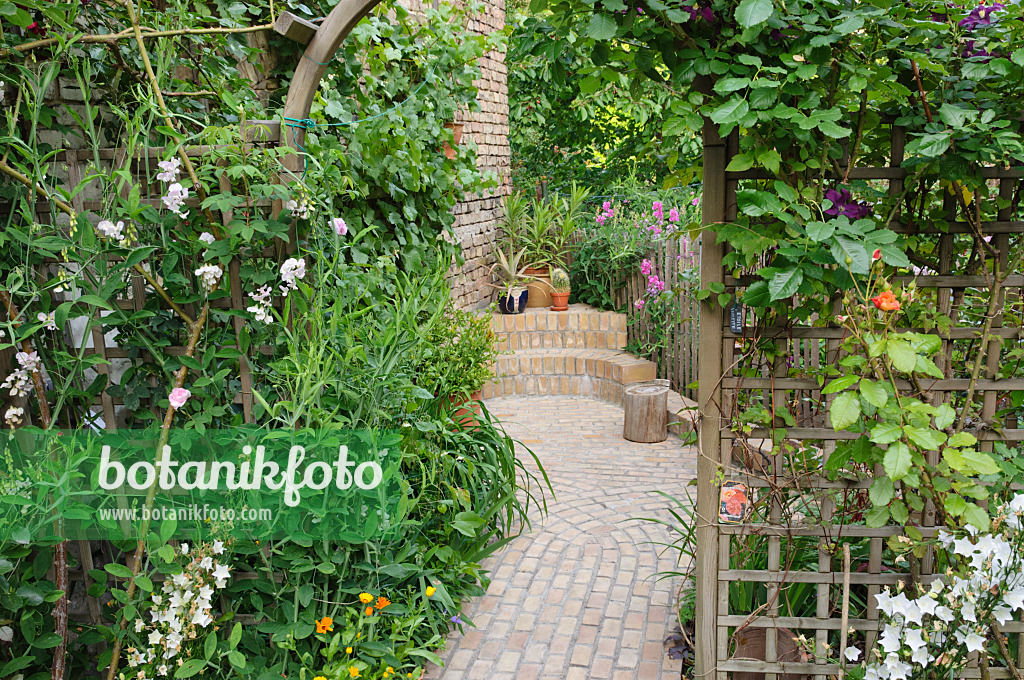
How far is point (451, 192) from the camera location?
13.1 ft

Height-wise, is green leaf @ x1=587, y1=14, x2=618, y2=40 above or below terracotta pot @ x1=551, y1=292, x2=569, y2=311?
above

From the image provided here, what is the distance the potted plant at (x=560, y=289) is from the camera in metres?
7.32

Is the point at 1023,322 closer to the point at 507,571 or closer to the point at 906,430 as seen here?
the point at 906,430

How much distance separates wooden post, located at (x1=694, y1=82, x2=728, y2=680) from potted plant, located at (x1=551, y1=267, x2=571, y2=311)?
5106 mm

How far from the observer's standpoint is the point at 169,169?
2025 mm

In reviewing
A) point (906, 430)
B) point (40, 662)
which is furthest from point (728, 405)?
point (40, 662)

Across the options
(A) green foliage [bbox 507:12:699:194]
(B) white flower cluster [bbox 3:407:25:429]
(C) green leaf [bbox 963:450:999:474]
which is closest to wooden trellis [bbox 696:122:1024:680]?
(C) green leaf [bbox 963:450:999:474]

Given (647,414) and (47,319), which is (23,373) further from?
(647,414)

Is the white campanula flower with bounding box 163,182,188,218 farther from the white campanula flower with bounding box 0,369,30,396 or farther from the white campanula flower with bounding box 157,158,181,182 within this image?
the white campanula flower with bounding box 0,369,30,396

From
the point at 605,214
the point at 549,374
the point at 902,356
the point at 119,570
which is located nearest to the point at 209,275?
the point at 119,570

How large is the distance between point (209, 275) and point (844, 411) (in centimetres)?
177

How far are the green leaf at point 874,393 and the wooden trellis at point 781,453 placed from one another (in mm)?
229

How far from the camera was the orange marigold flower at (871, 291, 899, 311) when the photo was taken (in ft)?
5.95

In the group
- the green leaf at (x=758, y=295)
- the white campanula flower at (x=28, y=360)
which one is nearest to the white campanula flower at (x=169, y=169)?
the white campanula flower at (x=28, y=360)
